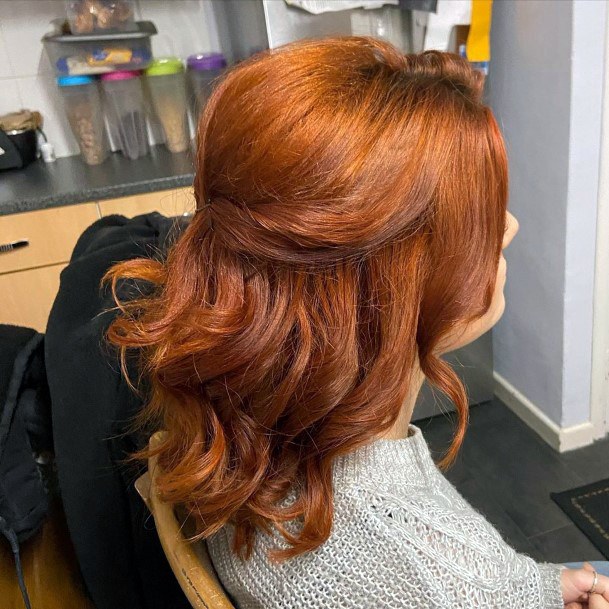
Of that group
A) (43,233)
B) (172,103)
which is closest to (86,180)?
(43,233)

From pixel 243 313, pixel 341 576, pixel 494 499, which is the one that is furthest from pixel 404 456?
pixel 494 499

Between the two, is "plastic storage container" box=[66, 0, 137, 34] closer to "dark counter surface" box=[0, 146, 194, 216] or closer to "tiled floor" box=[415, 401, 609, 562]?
"dark counter surface" box=[0, 146, 194, 216]

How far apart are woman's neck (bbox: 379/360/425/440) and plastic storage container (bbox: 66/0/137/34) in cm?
163

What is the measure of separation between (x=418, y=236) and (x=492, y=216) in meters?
0.09

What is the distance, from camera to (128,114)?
2.09m

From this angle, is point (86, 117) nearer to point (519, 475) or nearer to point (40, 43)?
point (40, 43)

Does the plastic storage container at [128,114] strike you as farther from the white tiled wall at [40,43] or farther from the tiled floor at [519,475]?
the tiled floor at [519,475]

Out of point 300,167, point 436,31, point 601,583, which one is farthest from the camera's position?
point 436,31

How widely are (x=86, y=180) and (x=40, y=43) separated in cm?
59

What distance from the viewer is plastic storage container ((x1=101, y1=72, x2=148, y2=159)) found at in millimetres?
2059

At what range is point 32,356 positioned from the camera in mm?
720

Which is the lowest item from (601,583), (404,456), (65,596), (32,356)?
(601,583)

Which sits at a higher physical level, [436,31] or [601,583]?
[436,31]

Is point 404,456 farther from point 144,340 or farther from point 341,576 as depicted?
point 144,340
